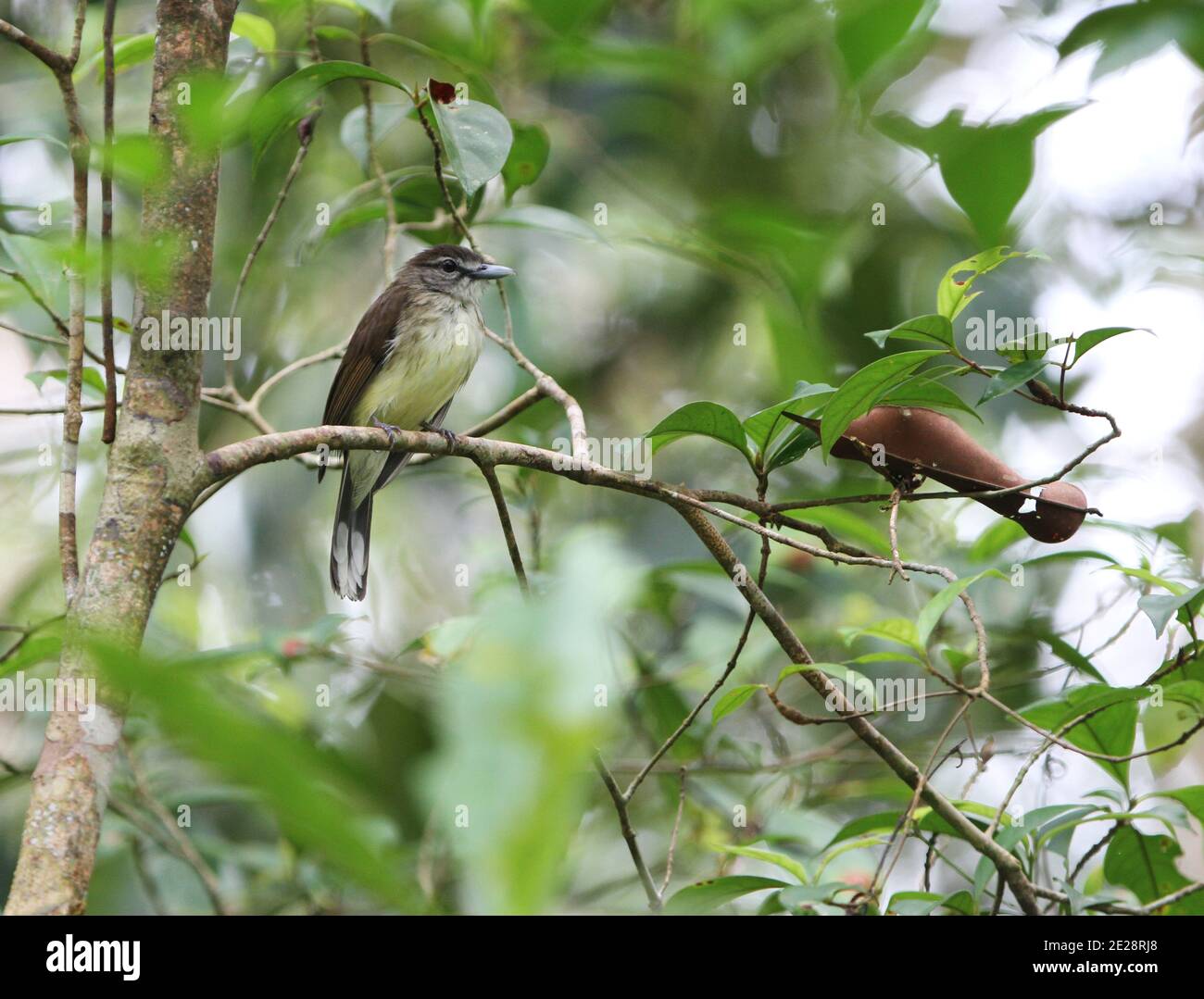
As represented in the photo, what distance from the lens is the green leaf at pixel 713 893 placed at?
191 cm

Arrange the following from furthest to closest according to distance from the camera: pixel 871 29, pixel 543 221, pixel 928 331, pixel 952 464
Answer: pixel 543 221
pixel 952 464
pixel 928 331
pixel 871 29

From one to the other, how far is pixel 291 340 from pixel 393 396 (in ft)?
3.46

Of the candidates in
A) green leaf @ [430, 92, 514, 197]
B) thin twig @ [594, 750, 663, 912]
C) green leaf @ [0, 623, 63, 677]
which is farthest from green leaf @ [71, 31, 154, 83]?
thin twig @ [594, 750, 663, 912]

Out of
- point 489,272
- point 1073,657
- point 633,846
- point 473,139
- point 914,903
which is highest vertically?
point 489,272

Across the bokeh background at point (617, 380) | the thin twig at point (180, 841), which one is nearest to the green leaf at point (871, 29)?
the bokeh background at point (617, 380)

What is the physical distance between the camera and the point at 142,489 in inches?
61.5

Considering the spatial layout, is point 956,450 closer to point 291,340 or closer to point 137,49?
point 137,49

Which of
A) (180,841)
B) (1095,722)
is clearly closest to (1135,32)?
(1095,722)

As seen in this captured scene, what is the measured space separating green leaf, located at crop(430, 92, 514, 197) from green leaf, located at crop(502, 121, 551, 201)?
1.67 feet

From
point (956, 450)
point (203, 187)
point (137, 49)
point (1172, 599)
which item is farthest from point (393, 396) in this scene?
point (1172, 599)

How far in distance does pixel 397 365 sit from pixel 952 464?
2.44 metres

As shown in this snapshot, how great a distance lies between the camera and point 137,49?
2510 mm

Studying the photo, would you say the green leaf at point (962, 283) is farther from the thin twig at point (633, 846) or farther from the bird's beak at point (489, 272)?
the bird's beak at point (489, 272)

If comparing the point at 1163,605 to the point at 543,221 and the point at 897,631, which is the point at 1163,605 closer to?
the point at 897,631
